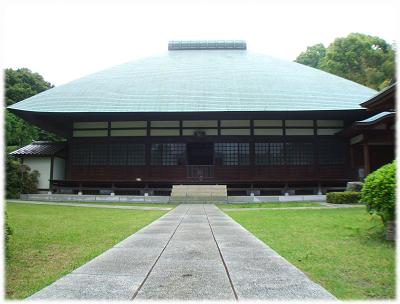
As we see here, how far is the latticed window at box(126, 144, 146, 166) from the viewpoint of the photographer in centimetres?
2080

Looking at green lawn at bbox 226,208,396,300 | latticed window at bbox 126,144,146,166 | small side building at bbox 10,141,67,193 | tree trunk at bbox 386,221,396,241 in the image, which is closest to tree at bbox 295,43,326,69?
latticed window at bbox 126,144,146,166

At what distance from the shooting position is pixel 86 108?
19.6 m

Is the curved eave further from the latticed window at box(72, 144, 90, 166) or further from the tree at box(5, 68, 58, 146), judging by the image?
the tree at box(5, 68, 58, 146)

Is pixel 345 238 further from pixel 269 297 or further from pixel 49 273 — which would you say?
pixel 49 273

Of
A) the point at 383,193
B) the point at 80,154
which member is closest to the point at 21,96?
the point at 80,154

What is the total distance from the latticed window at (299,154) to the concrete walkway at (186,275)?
15822 millimetres

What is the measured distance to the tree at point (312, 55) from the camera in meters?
50.1

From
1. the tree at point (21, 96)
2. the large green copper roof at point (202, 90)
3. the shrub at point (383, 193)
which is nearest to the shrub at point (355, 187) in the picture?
the large green copper roof at point (202, 90)

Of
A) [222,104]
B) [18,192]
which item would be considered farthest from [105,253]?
[18,192]

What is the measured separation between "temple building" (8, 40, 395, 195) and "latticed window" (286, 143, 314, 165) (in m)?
0.06

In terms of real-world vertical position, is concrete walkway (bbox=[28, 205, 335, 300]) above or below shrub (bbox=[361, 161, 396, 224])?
below

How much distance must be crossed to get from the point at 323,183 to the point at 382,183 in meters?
15.2

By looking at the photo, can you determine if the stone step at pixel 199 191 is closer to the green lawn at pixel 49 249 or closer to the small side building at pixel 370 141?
the small side building at pixel 370 141

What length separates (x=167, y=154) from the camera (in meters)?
20.8
